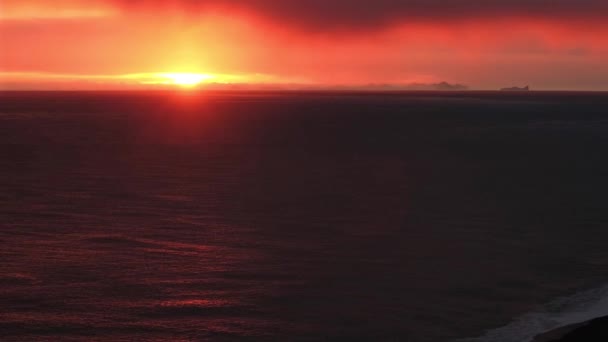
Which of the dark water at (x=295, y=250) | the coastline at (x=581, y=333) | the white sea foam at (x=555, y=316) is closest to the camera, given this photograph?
the coastline at (x=581, y=333)

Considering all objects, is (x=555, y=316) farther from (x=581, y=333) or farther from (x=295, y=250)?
(x=295, y=250)

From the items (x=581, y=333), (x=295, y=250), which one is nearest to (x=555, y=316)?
(x=581, y=333)

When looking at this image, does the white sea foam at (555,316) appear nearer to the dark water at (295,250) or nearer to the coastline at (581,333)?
the dark water at (295,250)

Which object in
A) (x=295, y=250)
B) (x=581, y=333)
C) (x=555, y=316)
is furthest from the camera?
(x=295, y=250)

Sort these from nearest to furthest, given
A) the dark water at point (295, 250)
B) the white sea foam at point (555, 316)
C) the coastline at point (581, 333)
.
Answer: the coastline at point (581, 333)
the white sea foam at point (555, 316)
the dark water at point (295, 250)

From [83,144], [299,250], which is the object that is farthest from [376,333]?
[83,144]

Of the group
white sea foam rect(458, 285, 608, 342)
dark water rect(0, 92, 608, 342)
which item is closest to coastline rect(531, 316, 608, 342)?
white sea foam rect(458, 285, 608, 342)

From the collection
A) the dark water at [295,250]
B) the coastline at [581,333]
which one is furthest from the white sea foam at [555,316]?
the coastline at [581,333]

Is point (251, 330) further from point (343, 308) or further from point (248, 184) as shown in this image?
point (248, 184)
